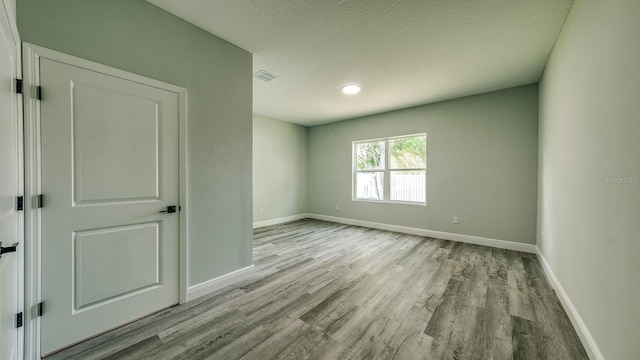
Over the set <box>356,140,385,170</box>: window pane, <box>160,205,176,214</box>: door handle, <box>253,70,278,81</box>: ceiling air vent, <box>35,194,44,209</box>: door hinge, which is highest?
<box>253,70,278,81</box>: ceiling air vent

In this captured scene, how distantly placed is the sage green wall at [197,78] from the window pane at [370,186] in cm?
346

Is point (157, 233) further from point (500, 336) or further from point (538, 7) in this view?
point (538, 7)

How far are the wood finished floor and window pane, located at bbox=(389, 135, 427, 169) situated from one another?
214 centimetres

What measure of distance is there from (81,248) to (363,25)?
9.70 feet

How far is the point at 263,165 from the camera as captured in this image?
566cm

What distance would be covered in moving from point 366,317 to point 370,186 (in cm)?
385

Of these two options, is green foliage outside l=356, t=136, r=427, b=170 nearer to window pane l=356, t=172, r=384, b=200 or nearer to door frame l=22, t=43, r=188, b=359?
window pane l=356, t=172, r=384, b=200

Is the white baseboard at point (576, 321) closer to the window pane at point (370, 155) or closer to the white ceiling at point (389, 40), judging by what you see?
the white ceiling at point (389, 40)

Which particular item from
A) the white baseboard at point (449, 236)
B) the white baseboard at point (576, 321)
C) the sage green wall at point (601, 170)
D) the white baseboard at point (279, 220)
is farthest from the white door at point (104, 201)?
the white baseboard at point (449, 236)

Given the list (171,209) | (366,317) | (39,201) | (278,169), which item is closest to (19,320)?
(39,201)

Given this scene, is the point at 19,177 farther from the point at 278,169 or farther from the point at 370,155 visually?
the point at 370,155

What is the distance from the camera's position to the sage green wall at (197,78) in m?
1.64

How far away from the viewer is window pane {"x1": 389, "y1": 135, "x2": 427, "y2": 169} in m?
4.78

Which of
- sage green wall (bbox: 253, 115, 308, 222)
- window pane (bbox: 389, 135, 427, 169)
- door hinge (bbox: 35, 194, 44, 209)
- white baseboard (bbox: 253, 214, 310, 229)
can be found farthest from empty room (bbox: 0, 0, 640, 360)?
sage green wall (bbox: 253, 115, 308, 222)
